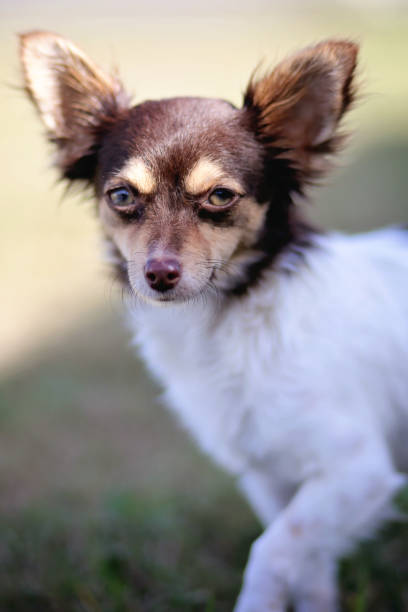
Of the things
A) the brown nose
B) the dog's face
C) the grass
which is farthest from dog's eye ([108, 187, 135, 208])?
the grass

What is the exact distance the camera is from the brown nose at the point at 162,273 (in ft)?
7.15

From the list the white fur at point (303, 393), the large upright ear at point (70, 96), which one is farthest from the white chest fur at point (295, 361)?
the large upright ear at point (70, 96)

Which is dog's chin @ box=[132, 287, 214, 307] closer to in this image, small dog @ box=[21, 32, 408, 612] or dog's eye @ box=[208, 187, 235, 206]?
small dog @ box=[21, 32, 408, 612]

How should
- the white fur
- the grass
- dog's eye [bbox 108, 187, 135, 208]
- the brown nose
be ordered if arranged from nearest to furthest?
the brown nose, the white fur, dog's eye [bbox 108, 187, 135, 208], the grass

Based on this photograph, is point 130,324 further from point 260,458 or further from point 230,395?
point 260,458

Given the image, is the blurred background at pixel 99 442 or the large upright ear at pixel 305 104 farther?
the blurred background at pixel 99 442

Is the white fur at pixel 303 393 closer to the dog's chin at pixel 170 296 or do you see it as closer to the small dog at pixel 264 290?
the small dog at pixel 264 290

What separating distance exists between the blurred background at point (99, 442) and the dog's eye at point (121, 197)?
1.55 ft

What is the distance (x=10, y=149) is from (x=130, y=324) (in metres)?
7.37

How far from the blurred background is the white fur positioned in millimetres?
390

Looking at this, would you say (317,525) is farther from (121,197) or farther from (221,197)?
(121,197)

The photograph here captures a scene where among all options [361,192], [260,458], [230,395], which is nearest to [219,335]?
[230,395]

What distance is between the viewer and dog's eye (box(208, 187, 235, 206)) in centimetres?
235

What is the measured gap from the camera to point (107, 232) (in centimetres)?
272
